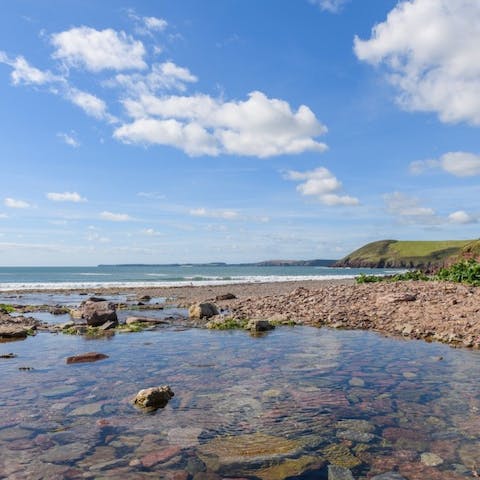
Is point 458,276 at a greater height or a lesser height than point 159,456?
greater

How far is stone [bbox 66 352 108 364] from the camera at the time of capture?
→ 1435cm

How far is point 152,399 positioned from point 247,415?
7.04 ft

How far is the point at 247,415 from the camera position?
9.06 metres

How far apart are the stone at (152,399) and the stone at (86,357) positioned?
17.3 feet

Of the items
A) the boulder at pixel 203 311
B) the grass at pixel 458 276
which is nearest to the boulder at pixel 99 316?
the boulder at pixel 203 311

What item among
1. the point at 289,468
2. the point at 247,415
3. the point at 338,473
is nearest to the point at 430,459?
the point at 338,473

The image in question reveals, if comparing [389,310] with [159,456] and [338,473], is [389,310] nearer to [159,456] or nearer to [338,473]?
[338,473]

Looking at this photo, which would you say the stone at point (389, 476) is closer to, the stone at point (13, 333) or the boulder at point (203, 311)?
the stone at point (13, 333)

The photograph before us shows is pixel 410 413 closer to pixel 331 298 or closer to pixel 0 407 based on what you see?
pixel 0 407

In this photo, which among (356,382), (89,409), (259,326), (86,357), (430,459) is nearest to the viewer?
(430,459)

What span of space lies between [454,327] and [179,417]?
1309cm

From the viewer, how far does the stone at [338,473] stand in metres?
6.35

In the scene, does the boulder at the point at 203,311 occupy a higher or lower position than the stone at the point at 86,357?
higher

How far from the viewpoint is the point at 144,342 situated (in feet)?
59.2
